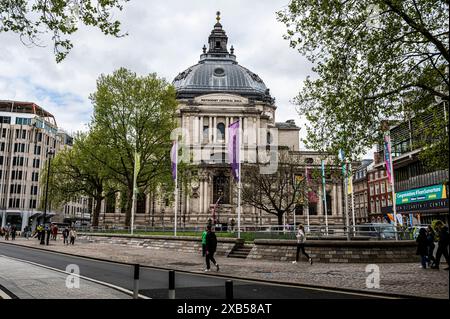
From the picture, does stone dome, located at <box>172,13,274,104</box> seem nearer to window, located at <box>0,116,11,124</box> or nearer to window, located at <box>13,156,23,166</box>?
window, located at <box>13,156,23,166</box>

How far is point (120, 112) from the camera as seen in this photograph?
43531 mm

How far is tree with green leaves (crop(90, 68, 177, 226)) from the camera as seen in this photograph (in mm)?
43188

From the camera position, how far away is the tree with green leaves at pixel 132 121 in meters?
43.2

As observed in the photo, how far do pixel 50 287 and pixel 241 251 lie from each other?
1602 centimetres

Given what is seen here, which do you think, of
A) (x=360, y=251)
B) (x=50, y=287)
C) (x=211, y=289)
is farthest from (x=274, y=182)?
(x=50, y=287)

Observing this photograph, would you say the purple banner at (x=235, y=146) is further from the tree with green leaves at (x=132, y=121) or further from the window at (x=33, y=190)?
the window at (x=33, y=190)

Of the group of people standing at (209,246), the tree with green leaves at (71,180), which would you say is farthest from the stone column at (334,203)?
the group of people standing at (209,246)

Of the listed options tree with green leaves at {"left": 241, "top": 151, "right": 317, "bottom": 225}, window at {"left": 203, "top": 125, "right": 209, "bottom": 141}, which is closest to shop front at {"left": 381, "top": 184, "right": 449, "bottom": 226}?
tree with green leaves at {"left": 241, "top": 151, "right": 317, "bottom": 225}

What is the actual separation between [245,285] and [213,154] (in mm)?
68521

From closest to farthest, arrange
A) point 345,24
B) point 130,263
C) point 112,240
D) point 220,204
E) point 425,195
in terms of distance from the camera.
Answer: point 345,24
point 130,263
point 112,240
point 425,195
point 220,204

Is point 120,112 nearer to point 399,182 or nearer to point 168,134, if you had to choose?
point 168,134

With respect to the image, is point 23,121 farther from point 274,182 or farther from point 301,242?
point 301,242

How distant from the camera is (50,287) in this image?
1184 centimetres
